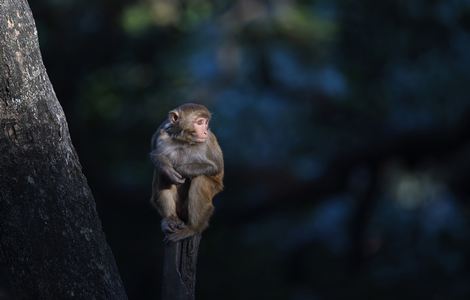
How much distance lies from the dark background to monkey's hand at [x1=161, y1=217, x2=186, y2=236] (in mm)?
5648

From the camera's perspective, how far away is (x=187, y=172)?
4883 millimetres

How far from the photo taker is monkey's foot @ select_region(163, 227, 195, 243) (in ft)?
15.1

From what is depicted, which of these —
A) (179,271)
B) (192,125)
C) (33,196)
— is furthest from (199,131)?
(33,196)

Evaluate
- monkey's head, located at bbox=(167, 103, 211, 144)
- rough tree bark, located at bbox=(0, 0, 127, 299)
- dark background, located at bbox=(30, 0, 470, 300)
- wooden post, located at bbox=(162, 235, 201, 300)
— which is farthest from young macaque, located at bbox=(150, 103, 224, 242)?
dark background, located at bbox=(30, 0, 470, 300)

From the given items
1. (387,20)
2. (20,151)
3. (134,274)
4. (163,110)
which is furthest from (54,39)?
(20,151)

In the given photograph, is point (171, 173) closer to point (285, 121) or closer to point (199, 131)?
point (199, 131)

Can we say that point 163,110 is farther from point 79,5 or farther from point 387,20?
point 387,20

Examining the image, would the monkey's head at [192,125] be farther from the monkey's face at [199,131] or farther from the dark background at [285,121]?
the dark background at [285,121]

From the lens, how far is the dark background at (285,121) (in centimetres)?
1084

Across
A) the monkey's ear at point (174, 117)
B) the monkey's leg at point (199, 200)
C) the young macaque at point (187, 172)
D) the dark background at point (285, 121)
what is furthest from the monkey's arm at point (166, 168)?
the dark background at point (285, 121)

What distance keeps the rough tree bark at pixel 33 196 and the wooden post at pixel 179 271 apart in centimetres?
33

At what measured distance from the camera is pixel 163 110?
11055 millimetres

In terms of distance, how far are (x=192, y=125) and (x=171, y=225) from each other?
43cm

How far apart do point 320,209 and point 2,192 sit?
8.47 meters
